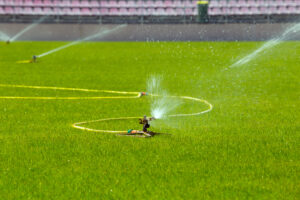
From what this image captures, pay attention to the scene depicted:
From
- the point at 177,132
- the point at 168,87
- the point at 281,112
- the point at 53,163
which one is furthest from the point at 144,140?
the point at 168,87

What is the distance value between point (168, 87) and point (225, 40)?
16.7 meters

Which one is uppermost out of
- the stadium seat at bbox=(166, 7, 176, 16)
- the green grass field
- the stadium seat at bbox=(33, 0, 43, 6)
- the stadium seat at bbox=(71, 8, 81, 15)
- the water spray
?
the stadium seat at bbox=(33, 0, 43, 6)

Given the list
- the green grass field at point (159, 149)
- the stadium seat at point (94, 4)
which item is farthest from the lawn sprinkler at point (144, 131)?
the stadium seat at point (94, 4)

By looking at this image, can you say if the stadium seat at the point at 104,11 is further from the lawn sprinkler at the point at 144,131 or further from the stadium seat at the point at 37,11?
the lawn sprinkler at the point at 144,131

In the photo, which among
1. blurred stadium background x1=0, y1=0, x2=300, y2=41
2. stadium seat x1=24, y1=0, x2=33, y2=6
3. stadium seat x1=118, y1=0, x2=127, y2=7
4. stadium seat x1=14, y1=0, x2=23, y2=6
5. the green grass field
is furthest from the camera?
stadium seat x1=118, y1=0, x2=127, y2=7

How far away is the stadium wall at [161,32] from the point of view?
2653 centimetres

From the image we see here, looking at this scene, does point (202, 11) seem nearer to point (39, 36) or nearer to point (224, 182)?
point (39, 36)

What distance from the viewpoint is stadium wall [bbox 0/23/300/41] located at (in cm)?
2653

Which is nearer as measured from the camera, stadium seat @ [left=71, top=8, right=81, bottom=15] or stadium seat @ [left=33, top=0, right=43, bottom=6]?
stadium seat @ [left=71, top=8, right=81, bottom=15]

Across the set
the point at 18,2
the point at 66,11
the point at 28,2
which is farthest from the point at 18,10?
the point at 66,11

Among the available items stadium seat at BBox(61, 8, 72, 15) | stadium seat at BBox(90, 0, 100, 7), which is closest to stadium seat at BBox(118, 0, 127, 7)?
stadium seat at BBox(90, 0, 100, 7)

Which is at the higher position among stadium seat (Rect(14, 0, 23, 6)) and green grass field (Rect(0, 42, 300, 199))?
stadium seat (Rect(14, 0, 23, 6))

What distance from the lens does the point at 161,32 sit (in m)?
27.4

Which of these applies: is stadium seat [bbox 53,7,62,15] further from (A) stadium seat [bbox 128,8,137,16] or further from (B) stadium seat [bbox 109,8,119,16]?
(A) stadium seat [bbox 128,8,137,16]
